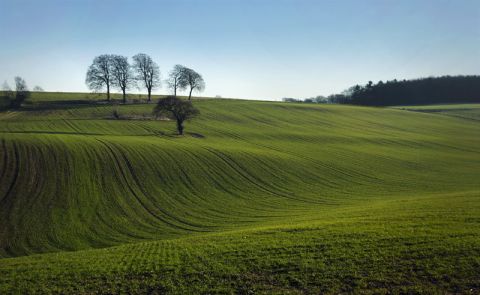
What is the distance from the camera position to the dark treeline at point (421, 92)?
15175cm

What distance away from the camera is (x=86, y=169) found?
36.5 meters

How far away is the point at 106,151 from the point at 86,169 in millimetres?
6137

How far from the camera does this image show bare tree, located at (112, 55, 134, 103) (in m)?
88.2

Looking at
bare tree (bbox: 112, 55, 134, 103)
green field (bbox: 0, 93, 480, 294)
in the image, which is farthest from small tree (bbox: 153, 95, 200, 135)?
bare tree (bbox: 112, 55, 134, 103)

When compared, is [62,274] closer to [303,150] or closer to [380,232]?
[380,232]

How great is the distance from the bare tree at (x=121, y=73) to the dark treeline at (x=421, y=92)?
110667mm

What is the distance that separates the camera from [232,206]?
→ 3162 centimetres

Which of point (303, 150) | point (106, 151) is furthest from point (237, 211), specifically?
point (303, 150)

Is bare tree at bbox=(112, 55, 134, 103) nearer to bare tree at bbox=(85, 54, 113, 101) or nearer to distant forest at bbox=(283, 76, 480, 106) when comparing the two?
bare tree at bbox=(85, 54, 113, 101)

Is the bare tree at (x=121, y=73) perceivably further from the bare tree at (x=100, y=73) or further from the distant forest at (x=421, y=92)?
the distant forest at (x=421, y=92)

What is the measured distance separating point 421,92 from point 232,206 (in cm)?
15358

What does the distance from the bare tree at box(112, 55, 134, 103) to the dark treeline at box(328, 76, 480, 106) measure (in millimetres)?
110667

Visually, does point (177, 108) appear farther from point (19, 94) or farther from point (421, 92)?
point (421, 92)

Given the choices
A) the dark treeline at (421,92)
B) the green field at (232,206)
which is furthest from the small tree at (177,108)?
the dark treeline at (421,92)
